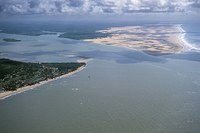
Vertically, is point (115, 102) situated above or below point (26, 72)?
below

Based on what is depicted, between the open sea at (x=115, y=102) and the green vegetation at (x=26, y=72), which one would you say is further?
the green vegetation at (x=26, y=72)

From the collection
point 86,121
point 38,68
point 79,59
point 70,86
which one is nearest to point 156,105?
point 86,121

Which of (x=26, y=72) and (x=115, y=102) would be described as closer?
(x=115, y=102)

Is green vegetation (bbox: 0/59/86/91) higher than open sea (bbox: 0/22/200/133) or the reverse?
higher

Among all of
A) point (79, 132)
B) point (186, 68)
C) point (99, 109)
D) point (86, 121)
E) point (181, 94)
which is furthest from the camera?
point (186, 68)

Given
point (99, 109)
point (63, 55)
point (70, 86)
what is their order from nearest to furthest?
point (99, 109) < point (70, 86) < point (63, 55)

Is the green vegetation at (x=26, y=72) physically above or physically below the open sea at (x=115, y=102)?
above

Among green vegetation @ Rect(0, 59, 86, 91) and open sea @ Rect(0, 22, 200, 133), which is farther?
green vegetation @ Rect(0, 59, 86, 91)

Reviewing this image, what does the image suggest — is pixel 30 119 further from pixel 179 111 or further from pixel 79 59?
pixel 79 59
